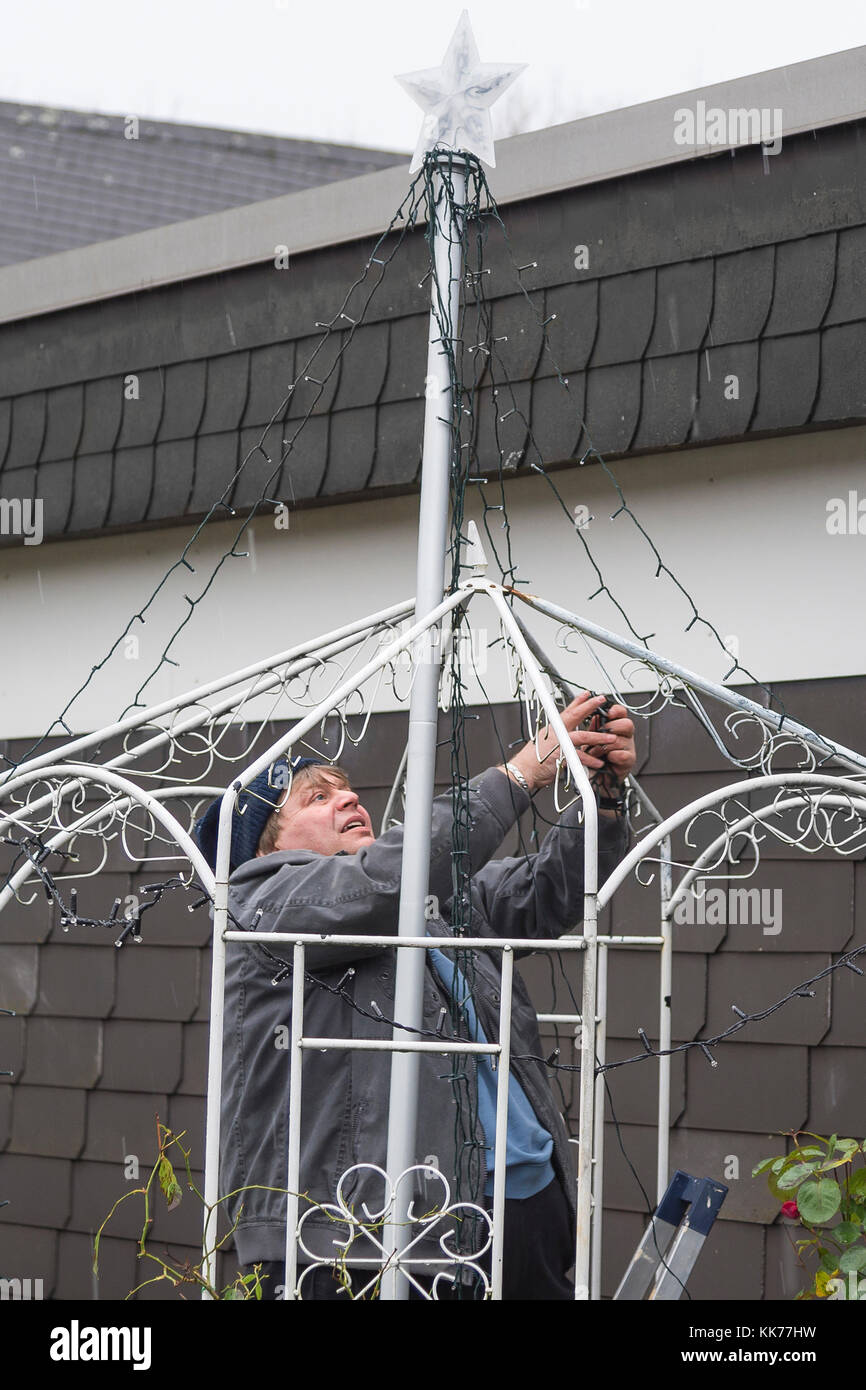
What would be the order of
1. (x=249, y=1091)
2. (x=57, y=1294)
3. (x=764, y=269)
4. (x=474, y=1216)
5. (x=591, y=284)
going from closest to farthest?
1. (x=474, y=1216)
2. (x=249, y=1091)
3. (x=764, y=269)
4. (x=591, y=284)
5. (x=57, y=1294)

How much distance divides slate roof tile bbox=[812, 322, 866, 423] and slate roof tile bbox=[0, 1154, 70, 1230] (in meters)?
3.02

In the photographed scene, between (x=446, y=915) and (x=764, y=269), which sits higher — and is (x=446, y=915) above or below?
below

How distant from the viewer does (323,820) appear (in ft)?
8.66

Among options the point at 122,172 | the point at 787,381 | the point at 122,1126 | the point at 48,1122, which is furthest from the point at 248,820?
the point at 122,172

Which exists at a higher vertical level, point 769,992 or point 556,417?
point 556,417

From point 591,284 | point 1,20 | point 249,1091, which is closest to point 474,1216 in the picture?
point 249,1091

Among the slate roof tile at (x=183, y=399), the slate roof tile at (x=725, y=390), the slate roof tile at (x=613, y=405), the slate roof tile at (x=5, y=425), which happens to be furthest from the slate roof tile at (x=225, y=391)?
the slate roof tile at (x=725, y=390)

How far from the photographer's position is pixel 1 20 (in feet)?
43.2

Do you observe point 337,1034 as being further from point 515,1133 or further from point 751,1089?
point 751,1089

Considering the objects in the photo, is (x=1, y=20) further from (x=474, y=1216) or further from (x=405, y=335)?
(x=474, y=1216)

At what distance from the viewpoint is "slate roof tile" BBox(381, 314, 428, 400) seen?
386cm

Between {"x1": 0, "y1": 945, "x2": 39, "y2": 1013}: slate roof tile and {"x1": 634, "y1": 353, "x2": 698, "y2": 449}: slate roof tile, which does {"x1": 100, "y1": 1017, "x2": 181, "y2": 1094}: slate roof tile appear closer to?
{"x1": 0, "y1": 945, "x2": 39, "y2": 1013}: slate roof tile

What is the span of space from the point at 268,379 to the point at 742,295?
4.53ft
